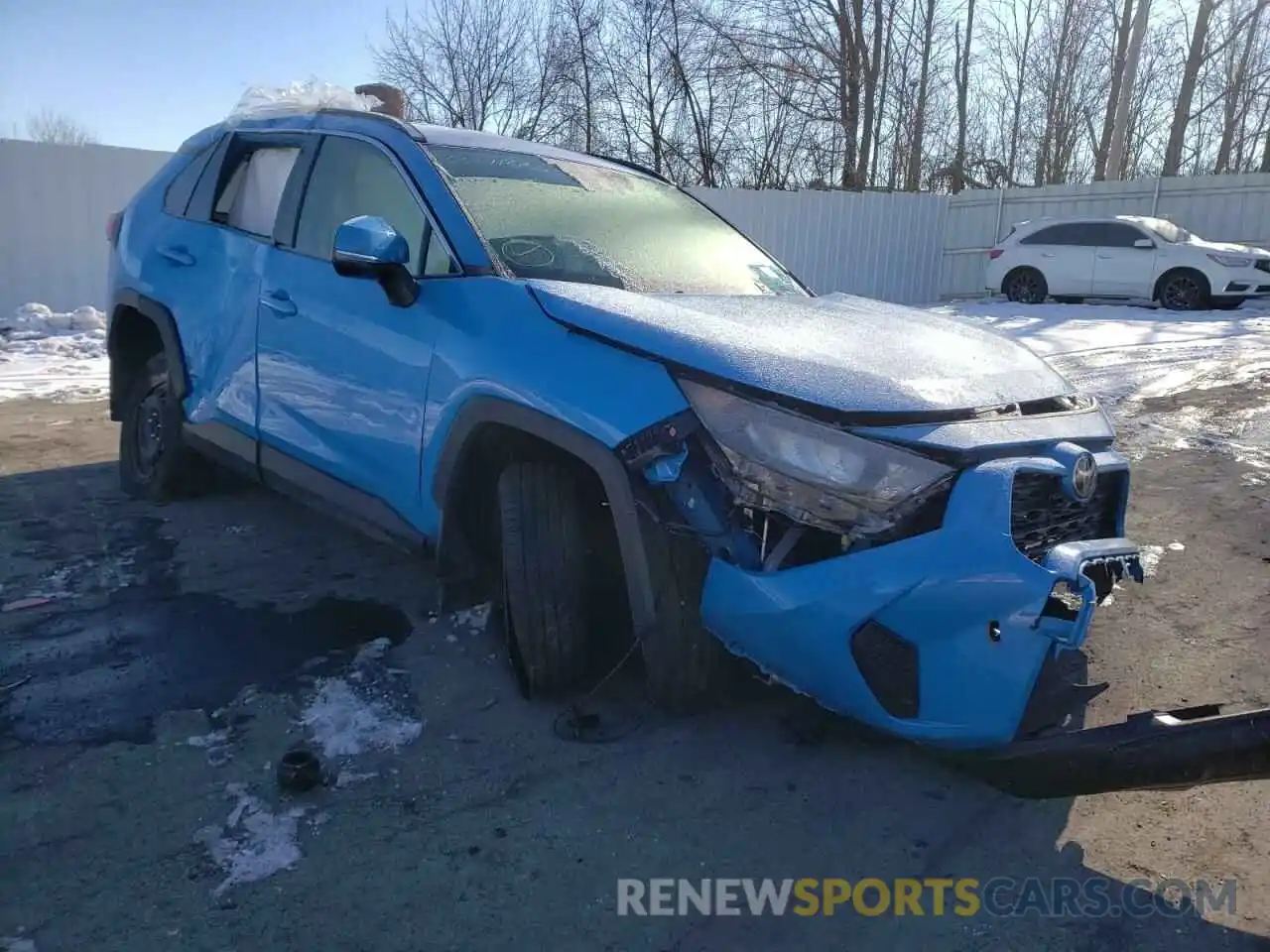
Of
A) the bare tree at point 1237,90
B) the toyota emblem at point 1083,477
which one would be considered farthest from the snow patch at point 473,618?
the bare tree at point 1237,90

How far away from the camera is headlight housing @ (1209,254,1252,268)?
14133 millimetres

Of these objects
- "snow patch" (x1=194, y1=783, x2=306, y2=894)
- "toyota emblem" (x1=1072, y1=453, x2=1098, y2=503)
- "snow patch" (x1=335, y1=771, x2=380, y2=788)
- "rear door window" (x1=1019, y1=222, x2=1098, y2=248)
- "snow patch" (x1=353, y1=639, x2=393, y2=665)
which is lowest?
"snow patch" (x1=194, y1=783, x2=306, y2=894)

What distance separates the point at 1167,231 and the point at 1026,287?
224cm

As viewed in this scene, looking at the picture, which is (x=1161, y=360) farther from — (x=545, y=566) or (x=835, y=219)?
(x=835, y=219)

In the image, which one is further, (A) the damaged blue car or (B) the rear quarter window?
(B) the rear quarter window

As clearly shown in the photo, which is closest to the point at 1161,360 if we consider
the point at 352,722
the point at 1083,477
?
the point at 1083,477

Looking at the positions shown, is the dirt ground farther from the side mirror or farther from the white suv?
the white suv

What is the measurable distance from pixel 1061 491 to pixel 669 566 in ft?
3.13

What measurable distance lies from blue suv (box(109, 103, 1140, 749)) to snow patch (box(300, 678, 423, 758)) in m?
0.40

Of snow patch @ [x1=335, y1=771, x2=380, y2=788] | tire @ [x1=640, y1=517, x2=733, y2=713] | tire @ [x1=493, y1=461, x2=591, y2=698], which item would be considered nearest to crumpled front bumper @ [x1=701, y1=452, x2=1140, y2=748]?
tire @ [x1=640, y1=517, x2=733, y2=713]

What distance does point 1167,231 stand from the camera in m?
15.0

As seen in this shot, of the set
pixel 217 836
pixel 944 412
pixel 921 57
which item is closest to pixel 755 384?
pixel 944 412

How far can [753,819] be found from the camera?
2361 millimetres

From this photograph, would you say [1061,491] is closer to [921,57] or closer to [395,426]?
[395,426]
